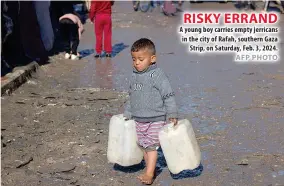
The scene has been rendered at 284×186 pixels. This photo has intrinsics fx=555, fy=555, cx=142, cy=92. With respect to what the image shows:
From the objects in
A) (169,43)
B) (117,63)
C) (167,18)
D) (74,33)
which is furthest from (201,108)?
(167,18)

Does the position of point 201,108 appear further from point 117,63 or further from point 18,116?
point 117,63

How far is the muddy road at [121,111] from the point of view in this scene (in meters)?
5.42

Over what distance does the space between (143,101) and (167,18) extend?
1433 cm

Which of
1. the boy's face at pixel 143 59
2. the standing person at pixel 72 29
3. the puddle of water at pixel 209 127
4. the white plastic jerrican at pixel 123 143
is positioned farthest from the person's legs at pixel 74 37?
the boy's face at pixel 143 59

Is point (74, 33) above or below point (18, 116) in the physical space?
above

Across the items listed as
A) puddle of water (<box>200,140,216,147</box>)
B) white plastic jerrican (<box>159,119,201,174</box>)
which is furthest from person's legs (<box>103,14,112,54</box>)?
white plastic jerrican (<box>159,119,201,174</box>)

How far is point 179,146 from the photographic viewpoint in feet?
16.0

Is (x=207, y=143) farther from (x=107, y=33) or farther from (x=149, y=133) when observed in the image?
(x=107, y=33)

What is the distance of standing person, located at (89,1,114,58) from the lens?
12.0m

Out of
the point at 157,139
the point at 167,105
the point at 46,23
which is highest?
the point at 46,23

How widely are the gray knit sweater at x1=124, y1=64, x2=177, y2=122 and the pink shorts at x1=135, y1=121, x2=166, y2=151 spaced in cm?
5

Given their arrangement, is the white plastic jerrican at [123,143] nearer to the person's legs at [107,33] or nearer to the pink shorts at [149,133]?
the pink shorts at [149,133]

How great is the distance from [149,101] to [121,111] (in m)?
2.64

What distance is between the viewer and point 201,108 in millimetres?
7641
